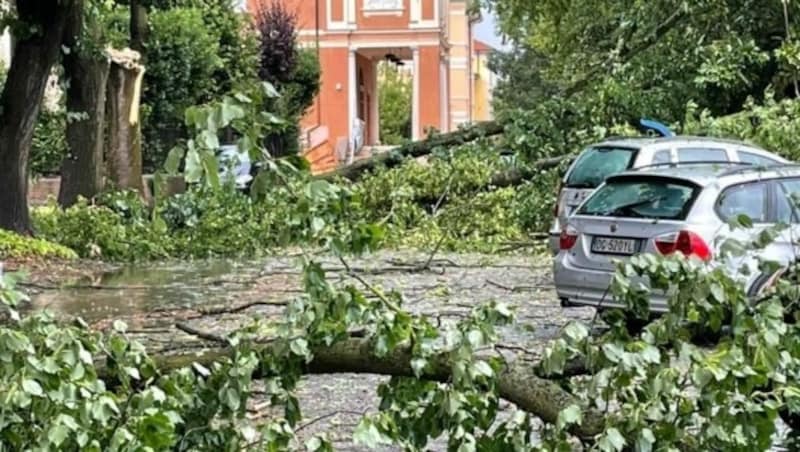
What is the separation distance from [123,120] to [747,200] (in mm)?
13510

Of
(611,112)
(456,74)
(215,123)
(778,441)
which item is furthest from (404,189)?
(456,74)

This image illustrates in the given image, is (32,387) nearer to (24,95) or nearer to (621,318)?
(621,318)

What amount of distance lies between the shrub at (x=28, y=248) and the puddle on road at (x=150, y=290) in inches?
37.4

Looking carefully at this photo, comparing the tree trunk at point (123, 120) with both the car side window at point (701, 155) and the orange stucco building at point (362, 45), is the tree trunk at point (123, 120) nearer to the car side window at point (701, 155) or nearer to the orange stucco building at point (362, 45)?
the car side window at point (701, 155)

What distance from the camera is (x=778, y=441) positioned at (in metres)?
4.60

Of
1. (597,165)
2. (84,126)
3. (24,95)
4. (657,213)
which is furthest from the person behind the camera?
(84,126)

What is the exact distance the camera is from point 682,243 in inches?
370

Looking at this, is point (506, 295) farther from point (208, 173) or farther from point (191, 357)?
point (208, 173)

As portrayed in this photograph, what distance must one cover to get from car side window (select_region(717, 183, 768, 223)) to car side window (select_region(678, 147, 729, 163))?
3.88 metres

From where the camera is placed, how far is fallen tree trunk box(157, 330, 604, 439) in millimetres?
3967

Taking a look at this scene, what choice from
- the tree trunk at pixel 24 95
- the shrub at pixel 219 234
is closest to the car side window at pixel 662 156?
the shrub at pixel 219 234

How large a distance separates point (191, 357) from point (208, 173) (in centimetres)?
141

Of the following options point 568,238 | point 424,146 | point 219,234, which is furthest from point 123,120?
point 568,238

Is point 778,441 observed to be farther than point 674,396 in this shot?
Yes
